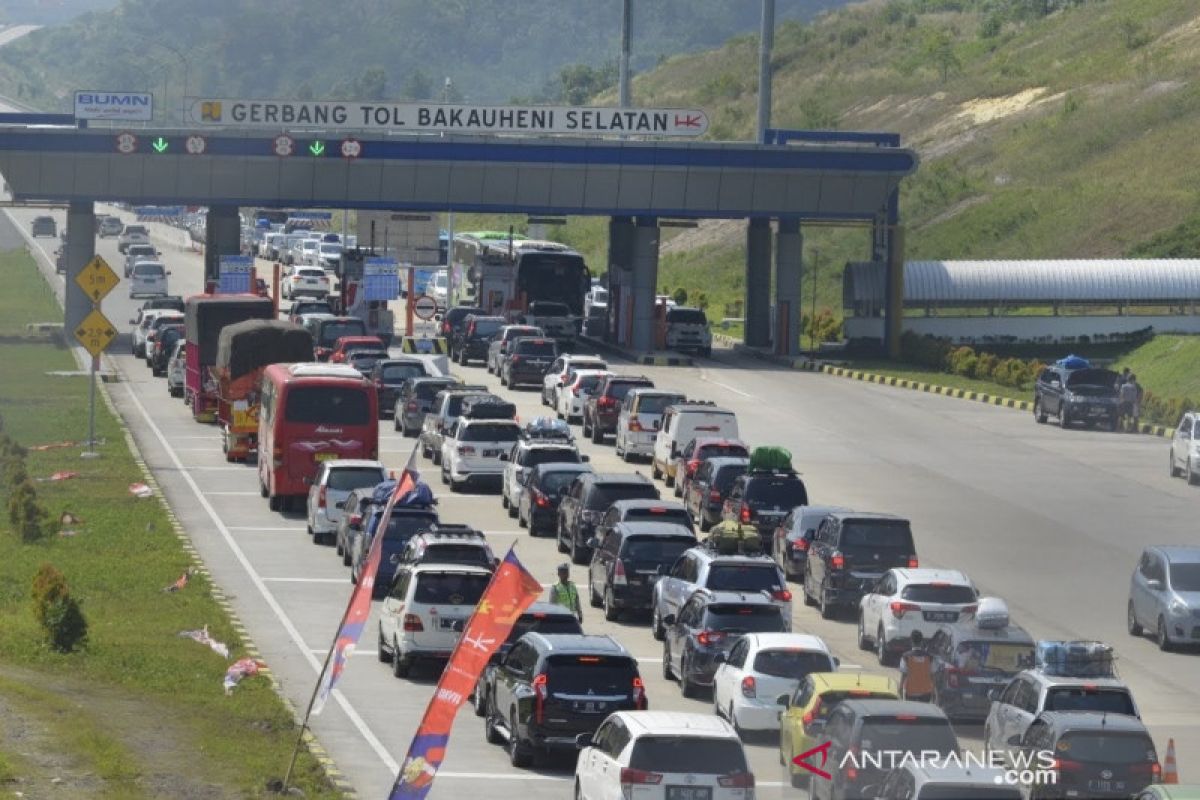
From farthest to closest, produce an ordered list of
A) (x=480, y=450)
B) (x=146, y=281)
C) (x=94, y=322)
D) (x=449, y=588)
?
1. (x=146, y=281)
2. (x=94, y=322)
3. (x=480, y=450)
4. (x=449, y=588)

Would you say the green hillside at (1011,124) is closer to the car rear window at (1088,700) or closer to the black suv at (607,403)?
the black suv at (607,403)

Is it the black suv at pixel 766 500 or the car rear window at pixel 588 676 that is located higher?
the black suv at pixel 766 500

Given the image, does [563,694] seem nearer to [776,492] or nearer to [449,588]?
[449,588]

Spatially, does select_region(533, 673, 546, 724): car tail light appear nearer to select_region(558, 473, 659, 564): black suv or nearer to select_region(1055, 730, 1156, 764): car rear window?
select_region(1055, 730, 1156, 764): car rear window

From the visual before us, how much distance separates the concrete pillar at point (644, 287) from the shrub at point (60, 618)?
51436 millimetres

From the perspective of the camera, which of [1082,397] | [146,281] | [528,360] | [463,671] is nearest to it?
[463,671]

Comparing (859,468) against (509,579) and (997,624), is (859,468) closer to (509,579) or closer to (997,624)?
(997,624)

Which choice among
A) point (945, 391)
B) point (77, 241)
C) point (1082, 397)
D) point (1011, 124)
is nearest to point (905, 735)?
point (1082, 397)

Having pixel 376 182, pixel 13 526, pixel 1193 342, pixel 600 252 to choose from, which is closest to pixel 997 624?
pixel 13 526

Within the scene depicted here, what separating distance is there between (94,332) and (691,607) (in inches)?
1045

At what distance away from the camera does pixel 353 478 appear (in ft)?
144

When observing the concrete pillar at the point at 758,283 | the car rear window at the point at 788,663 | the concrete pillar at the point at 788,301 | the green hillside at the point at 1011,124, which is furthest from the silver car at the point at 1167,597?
the green hillside at the point at 1011,124

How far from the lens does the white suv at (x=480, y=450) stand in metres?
50.5

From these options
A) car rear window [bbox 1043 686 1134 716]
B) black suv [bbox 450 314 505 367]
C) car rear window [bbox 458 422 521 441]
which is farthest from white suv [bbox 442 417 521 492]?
black suv [bbox 450 314 505 367]
